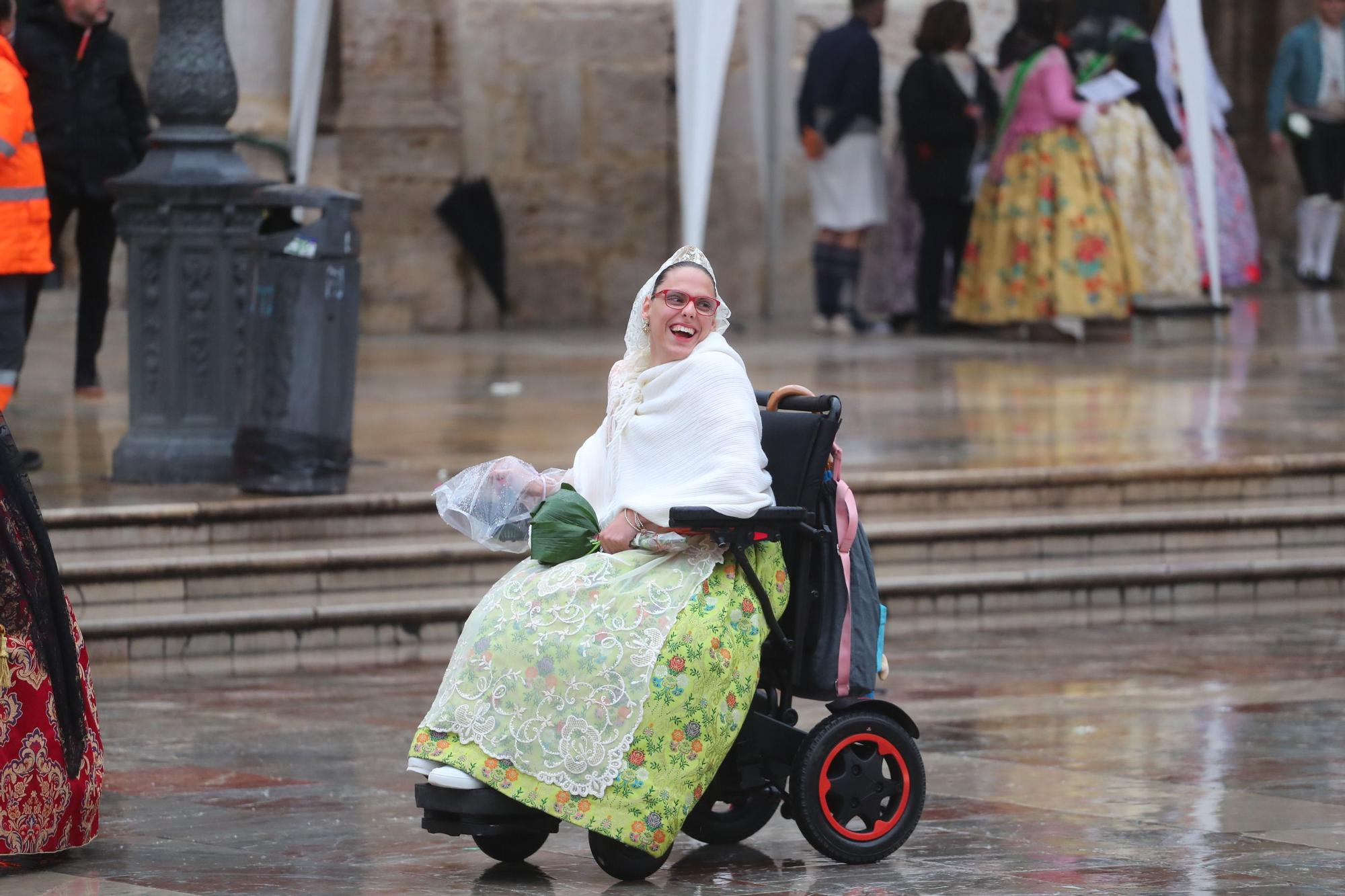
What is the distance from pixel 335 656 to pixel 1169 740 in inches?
110

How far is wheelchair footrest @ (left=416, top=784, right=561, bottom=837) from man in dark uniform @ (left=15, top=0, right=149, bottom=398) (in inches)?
242

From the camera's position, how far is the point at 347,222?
8.82 m

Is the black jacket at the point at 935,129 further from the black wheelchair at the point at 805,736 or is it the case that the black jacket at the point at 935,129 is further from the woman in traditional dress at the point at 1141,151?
the black wheelchair at the point at 805,736

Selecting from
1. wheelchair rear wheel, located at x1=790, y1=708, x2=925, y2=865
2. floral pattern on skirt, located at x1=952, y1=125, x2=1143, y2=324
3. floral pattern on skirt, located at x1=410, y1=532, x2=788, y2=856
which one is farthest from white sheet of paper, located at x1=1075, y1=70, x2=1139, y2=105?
floral pattern on skirt, located at x1=410, y1=532, x2=788, y2=856

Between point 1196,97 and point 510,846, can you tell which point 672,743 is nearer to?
point 510,846

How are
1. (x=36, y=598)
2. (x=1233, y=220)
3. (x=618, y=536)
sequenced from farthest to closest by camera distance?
(x=1233, y=220), (x=36, y=598), (x=618, y=536)

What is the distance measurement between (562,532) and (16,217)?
3.96m

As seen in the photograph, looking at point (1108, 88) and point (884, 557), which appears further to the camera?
point (1108, 88)

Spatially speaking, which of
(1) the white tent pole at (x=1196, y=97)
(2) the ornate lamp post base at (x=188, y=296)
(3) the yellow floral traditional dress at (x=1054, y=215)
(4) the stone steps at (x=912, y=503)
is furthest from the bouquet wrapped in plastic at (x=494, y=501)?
(3) the yellow floral traditional dress at (x=1054, y=215)

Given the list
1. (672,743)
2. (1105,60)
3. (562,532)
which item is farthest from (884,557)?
(1105,60)

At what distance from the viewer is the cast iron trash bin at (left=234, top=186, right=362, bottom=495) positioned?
8.73m

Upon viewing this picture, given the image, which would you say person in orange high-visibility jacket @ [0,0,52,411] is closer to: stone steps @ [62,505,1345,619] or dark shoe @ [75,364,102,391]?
stone steps @ [62,505,1345,619]

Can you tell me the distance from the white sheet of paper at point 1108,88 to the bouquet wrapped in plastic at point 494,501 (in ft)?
33.0

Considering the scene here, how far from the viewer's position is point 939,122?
14961 mm
